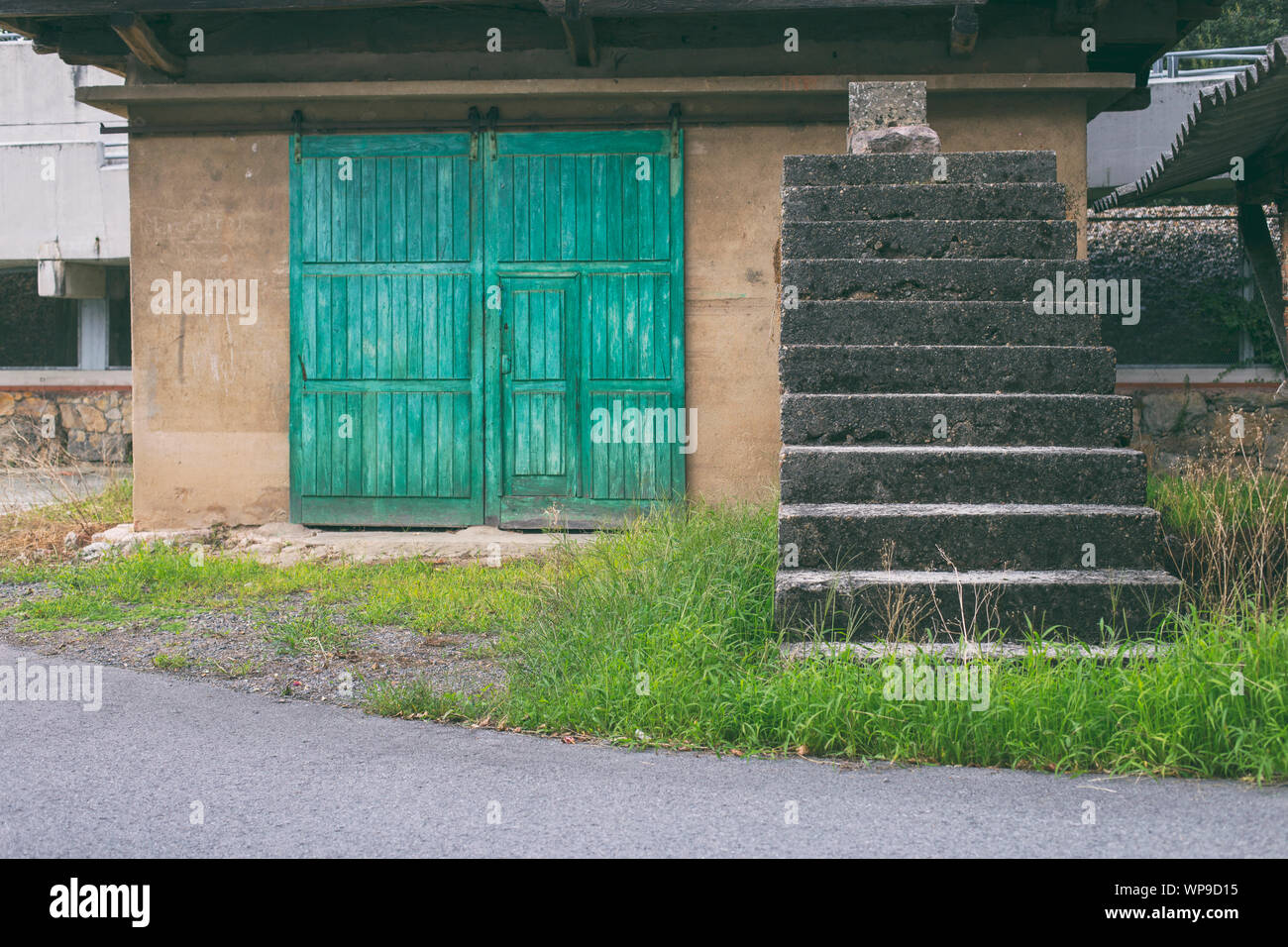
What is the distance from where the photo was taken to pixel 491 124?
8.09 meters

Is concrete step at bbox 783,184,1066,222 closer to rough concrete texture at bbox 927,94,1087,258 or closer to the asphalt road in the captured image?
rough concrete texture at bbox 927,94,1087,258

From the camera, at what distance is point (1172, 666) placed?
13.0 feet

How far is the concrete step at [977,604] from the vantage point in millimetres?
4469

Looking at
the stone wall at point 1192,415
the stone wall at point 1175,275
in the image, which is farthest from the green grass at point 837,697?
the stone wall at point 1175,275

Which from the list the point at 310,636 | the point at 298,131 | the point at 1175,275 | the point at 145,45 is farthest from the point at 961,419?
the point at 1175,275

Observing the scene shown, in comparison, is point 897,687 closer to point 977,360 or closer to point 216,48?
point 977,360

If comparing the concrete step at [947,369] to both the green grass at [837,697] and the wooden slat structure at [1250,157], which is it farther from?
the wooden slat structure at [1250,157]

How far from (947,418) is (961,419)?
6 cm

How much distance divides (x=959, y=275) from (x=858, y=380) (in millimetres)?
801

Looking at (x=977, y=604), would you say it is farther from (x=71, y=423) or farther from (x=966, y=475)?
(x=71, y=423)

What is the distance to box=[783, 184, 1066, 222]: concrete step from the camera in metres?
5.64

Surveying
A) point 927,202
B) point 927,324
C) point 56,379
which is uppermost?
point 927,202

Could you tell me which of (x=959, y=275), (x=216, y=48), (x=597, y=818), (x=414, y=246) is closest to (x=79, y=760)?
(x=597, y=818)

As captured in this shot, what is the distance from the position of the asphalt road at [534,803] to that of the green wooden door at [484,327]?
12.9 feet
